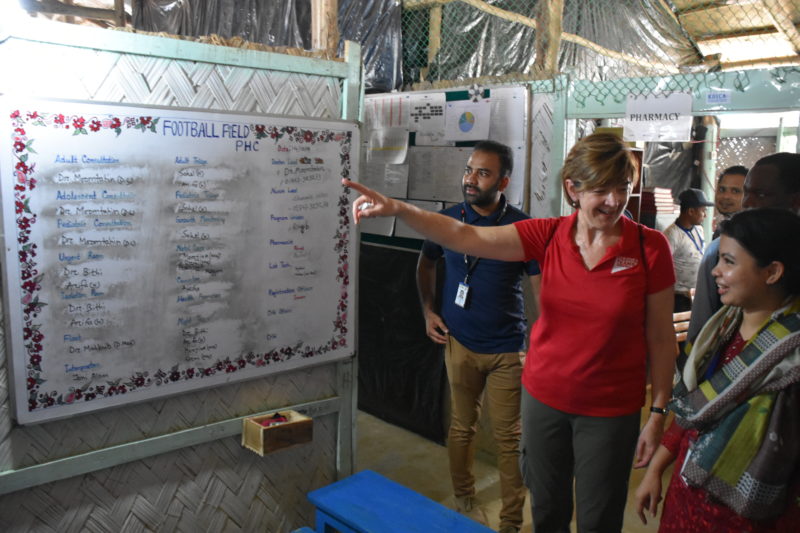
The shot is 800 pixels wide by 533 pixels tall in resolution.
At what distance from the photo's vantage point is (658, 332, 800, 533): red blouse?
146cm

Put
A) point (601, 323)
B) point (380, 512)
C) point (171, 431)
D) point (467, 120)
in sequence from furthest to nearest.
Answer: point (467, 120), point (171, 431), point (380, 512), point (601, 323)

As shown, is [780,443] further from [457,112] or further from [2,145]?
[457,112]

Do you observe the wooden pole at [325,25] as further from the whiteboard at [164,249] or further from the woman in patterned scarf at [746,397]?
the woman in patterned scarf at [746,397]

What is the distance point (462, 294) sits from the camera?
2990 millimetres

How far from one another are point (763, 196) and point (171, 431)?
2.39m

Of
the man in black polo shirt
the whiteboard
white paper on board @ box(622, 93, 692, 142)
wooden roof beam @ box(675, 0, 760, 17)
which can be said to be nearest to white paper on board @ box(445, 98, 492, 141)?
the man in black polo shirt

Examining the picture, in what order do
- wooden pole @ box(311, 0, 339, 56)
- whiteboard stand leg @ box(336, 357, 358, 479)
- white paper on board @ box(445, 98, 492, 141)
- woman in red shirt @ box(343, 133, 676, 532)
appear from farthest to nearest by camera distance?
white paper on board @ box(445, 98, 492, 141) < whiteboard stand leg @ box(336, 357, 358, 479) < wooden pole @ box(311, 0, 339, 56) < woman in red shirt @ box(343, 133, 676, 532)

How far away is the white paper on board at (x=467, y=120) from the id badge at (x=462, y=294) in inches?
45.5

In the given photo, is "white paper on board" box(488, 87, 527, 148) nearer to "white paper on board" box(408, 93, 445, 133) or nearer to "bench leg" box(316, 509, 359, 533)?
"white paper on board" box(408, 93, 445, 133)

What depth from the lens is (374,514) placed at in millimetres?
2332

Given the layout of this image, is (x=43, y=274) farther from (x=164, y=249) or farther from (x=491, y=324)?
(x=491, y=324)

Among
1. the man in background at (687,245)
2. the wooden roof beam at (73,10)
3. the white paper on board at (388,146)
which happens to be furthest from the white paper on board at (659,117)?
the wooden roof beam at (73,10)

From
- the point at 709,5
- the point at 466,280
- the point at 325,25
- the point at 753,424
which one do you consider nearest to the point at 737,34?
the point at 709,5

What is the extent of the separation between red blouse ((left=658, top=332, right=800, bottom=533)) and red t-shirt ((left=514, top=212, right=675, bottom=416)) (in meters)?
0.24
